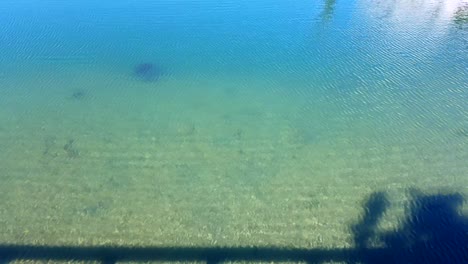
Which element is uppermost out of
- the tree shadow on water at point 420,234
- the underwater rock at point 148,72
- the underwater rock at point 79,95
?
the tree shadow on water at point 420,234

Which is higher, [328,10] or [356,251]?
[328,10]

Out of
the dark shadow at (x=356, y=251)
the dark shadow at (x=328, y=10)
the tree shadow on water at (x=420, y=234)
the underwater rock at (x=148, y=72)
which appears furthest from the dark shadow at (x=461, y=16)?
the underwater rock at (x=148, y=72)

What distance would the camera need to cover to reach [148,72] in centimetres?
773

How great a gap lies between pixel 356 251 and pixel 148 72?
5.29 m

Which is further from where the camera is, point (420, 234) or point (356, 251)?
point (420, 234)

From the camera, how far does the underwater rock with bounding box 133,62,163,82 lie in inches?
298

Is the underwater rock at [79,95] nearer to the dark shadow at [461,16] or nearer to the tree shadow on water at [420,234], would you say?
the tree shadow on water at [420,234]

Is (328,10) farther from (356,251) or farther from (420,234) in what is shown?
(356,251)

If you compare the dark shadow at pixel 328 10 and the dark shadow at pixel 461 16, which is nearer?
the dark shadow at pixel 461 16

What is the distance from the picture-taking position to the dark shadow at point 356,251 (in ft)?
14.6

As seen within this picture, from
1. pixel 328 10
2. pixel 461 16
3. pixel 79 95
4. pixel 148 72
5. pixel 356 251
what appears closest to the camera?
pixel 356 251

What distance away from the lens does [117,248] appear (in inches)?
183

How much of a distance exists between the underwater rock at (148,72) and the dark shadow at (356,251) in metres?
3.86

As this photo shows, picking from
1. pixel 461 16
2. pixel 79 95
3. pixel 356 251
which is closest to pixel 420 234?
pixel 356 251
